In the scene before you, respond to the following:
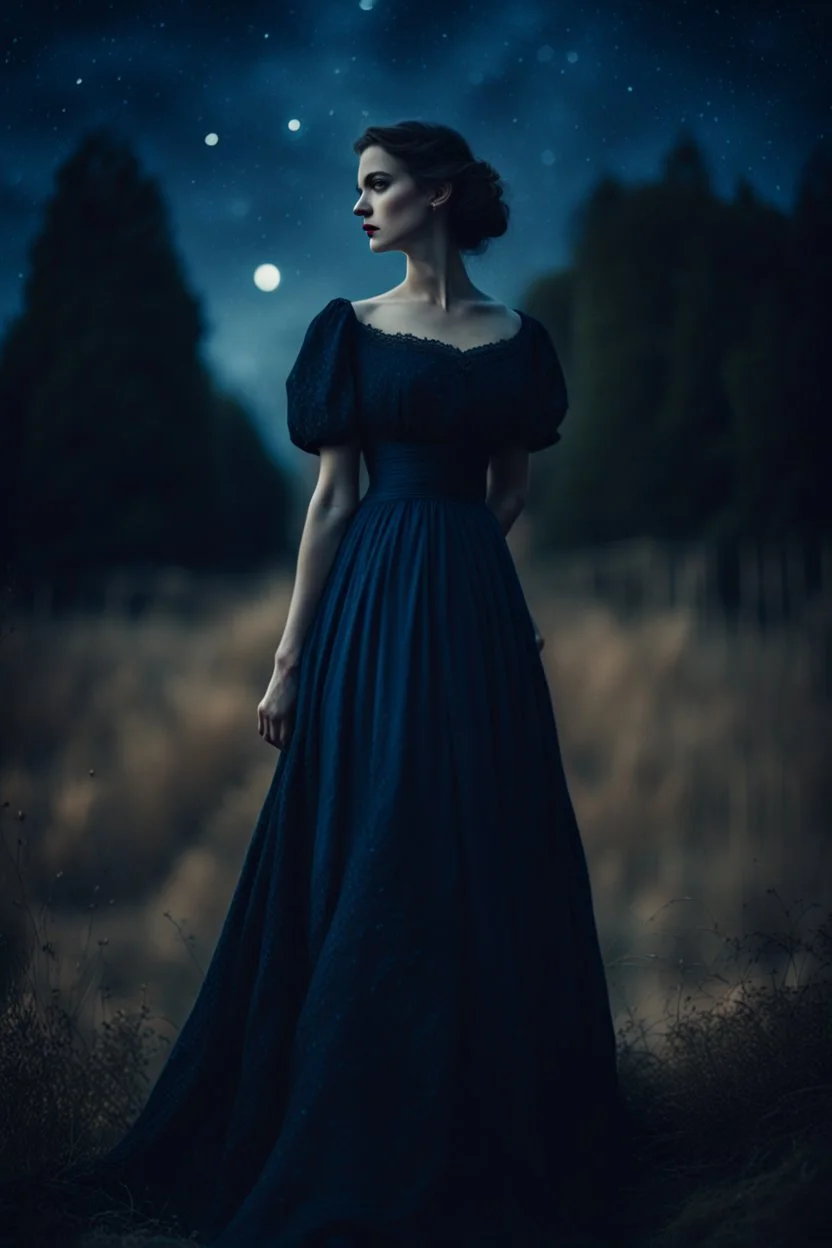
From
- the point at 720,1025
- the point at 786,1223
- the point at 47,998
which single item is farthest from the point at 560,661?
the point at 786,1223

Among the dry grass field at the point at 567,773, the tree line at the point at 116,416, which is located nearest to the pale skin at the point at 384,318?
the dry grass field at the point at 567,773

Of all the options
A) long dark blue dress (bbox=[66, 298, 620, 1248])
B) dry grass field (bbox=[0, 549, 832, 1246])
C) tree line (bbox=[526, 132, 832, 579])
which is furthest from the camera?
tree line (bbox=[526, 132, 832, 579])

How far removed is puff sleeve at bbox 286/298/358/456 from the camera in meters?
2.02

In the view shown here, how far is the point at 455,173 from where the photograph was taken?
2.10m

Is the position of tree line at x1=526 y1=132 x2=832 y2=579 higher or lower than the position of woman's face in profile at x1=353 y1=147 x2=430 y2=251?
higher

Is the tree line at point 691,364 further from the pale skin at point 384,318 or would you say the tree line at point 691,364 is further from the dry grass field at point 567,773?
the pale skin at point 384,318

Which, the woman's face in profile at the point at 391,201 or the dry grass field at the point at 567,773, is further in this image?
the dry grass field at the point at 567,773

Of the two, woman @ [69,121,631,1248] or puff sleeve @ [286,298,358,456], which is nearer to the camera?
woman @ [69,121,631,1248]

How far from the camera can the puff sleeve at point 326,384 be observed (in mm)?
2018

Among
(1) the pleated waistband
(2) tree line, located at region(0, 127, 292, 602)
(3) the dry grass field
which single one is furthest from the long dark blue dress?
(2) tree line, located at region(0, 127, 292, 602)

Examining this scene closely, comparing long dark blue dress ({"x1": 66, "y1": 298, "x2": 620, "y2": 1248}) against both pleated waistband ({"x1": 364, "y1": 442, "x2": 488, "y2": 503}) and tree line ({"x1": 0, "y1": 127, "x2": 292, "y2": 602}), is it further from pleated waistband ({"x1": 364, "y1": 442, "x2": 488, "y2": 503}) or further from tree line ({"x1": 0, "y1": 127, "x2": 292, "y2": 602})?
tree line ({"x1": 0, "y1": 127, "x2": 292, "y2": 602})

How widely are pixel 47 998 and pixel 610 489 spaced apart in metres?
2.84

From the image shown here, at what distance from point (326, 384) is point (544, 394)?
1.32 ft

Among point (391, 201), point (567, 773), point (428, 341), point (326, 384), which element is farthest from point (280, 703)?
point (567, 773)
